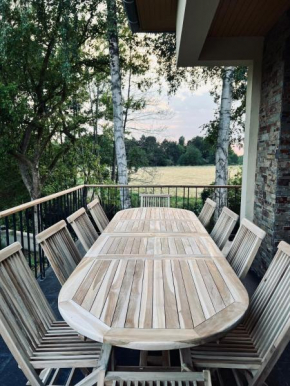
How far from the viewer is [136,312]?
1346mm

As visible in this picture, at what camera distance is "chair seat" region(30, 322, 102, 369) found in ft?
4.58

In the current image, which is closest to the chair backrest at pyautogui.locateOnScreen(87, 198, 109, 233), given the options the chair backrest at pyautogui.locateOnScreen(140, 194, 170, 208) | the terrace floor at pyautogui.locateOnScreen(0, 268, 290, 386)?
the chair backrest at pyautogui.locateOnScreen(140, 194, 170, 208)

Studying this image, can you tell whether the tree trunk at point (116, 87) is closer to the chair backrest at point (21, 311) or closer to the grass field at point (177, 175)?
the grass field at point (177, 175)

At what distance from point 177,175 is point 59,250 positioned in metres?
10.1

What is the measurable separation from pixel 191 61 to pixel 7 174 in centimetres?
1205

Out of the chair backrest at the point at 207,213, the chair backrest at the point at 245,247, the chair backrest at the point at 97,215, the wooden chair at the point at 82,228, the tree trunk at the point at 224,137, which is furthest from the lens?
the tree trunk at the point at 224,137

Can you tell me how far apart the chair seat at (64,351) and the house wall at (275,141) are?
2.30 metres

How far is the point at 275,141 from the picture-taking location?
3.05 meters

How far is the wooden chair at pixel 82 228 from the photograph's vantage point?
260cm

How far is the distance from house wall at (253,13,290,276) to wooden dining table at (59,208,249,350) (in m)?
1.12

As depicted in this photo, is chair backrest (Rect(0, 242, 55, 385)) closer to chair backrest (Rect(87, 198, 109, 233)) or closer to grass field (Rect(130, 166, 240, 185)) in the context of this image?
chair backrest (Rect(87, 198, 109, 233))

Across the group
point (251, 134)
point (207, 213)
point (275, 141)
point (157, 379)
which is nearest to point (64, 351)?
point (157, 379)

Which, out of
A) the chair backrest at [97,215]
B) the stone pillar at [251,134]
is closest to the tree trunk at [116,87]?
the chair backrest at [97,215]

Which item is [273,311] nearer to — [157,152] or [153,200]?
[153,200]
